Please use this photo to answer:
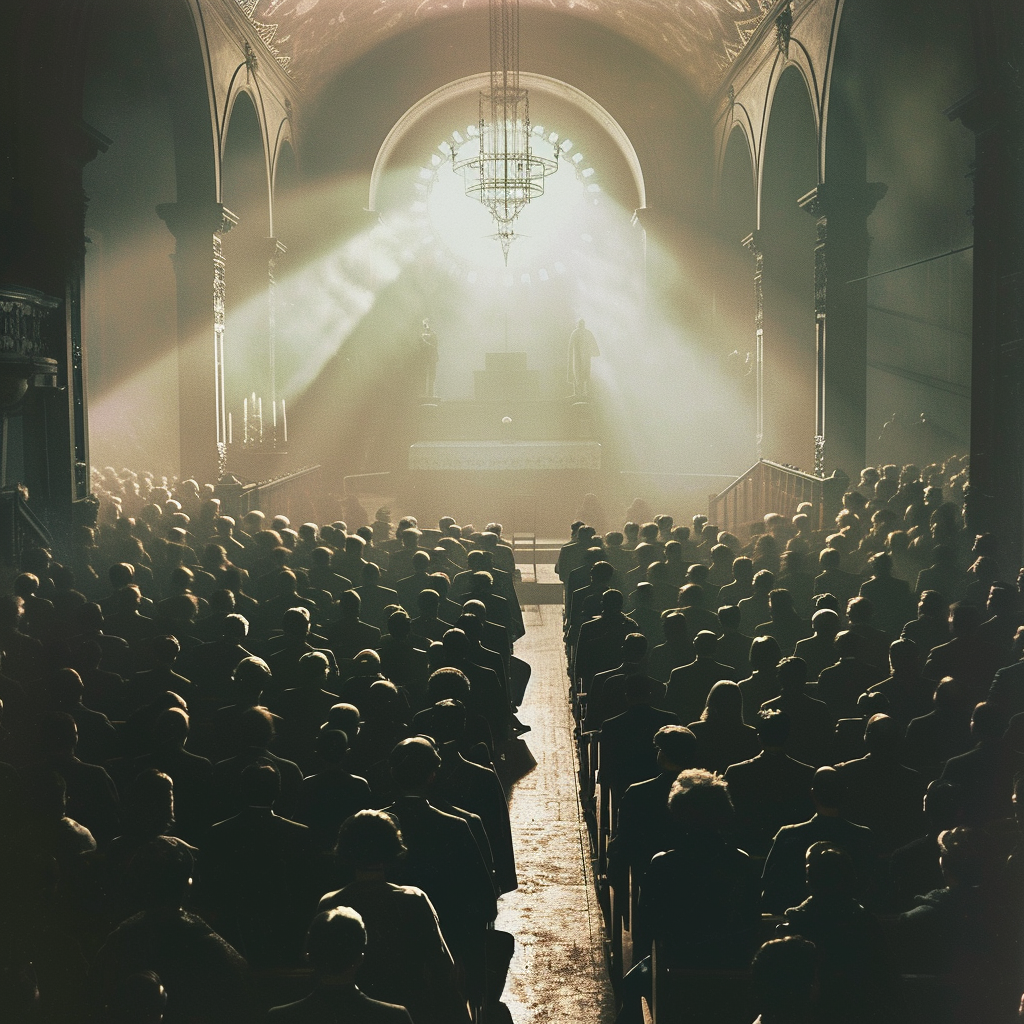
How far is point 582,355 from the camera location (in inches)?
958

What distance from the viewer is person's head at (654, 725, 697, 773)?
4.18m

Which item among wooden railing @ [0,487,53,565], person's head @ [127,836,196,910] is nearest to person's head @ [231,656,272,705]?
person's head @ [127,836,196,910]

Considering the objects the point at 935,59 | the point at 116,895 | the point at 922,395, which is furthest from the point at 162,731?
the point at 922,395

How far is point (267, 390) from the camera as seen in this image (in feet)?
71.9

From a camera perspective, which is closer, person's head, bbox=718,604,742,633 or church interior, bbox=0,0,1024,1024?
church interior, bbox=0,0,1024,1024

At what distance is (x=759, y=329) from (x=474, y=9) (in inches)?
356

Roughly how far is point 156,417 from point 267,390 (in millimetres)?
2288

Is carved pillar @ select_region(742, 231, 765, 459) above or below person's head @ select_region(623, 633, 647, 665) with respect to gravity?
above

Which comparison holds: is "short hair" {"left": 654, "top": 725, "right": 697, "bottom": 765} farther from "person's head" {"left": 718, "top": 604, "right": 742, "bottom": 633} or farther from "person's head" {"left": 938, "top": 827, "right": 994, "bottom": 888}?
"person's head" {"left": 718, "top": 604, "right": 742, "bottom": 633}

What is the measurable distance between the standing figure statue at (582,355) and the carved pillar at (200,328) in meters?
8.85

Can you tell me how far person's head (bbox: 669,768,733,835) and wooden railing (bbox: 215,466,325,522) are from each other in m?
10.2

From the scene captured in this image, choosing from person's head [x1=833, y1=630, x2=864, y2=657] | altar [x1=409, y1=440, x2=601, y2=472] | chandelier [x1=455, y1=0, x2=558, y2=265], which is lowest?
person's head [x1=833, y1=630, x2=864, y2=657]

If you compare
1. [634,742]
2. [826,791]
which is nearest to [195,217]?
[634,742]

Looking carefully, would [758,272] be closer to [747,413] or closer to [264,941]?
[747,413]
